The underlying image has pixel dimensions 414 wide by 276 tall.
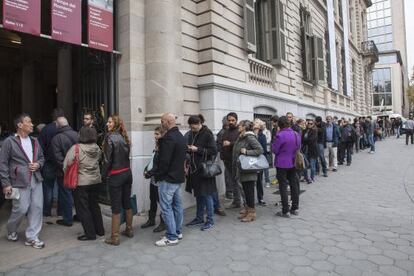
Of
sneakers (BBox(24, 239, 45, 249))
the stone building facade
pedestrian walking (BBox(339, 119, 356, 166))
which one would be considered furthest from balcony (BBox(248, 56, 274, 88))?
sneakers (BBox(24, 239, 45, 249))

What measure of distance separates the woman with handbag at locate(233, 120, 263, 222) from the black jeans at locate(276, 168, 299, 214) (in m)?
0.57

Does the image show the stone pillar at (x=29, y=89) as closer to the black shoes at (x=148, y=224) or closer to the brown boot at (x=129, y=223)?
the black shoes at (x=148, y=224)

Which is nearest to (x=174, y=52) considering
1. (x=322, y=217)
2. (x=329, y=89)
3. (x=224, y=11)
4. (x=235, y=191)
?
(x=224, y=11)

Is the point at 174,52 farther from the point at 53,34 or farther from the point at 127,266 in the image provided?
the point at 127,266

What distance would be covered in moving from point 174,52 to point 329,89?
13.4 m

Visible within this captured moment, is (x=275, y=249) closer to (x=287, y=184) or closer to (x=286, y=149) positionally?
(x=287, y=184)

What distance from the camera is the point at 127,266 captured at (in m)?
4.08

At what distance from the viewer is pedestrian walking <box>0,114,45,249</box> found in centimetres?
464

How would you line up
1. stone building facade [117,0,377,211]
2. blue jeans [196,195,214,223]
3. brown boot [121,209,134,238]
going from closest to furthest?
brown boot [121,209,134,238] < blue jeans [196,195,214,223] < stone building facade [117,0,377,211]

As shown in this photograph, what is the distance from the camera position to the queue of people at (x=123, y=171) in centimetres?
477

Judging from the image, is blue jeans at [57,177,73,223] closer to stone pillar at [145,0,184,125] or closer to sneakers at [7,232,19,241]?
sneakers at [7,232,19,241]

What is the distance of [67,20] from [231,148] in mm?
3755

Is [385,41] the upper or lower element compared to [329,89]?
upper

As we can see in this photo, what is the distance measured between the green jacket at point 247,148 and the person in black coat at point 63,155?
278 centimetres
